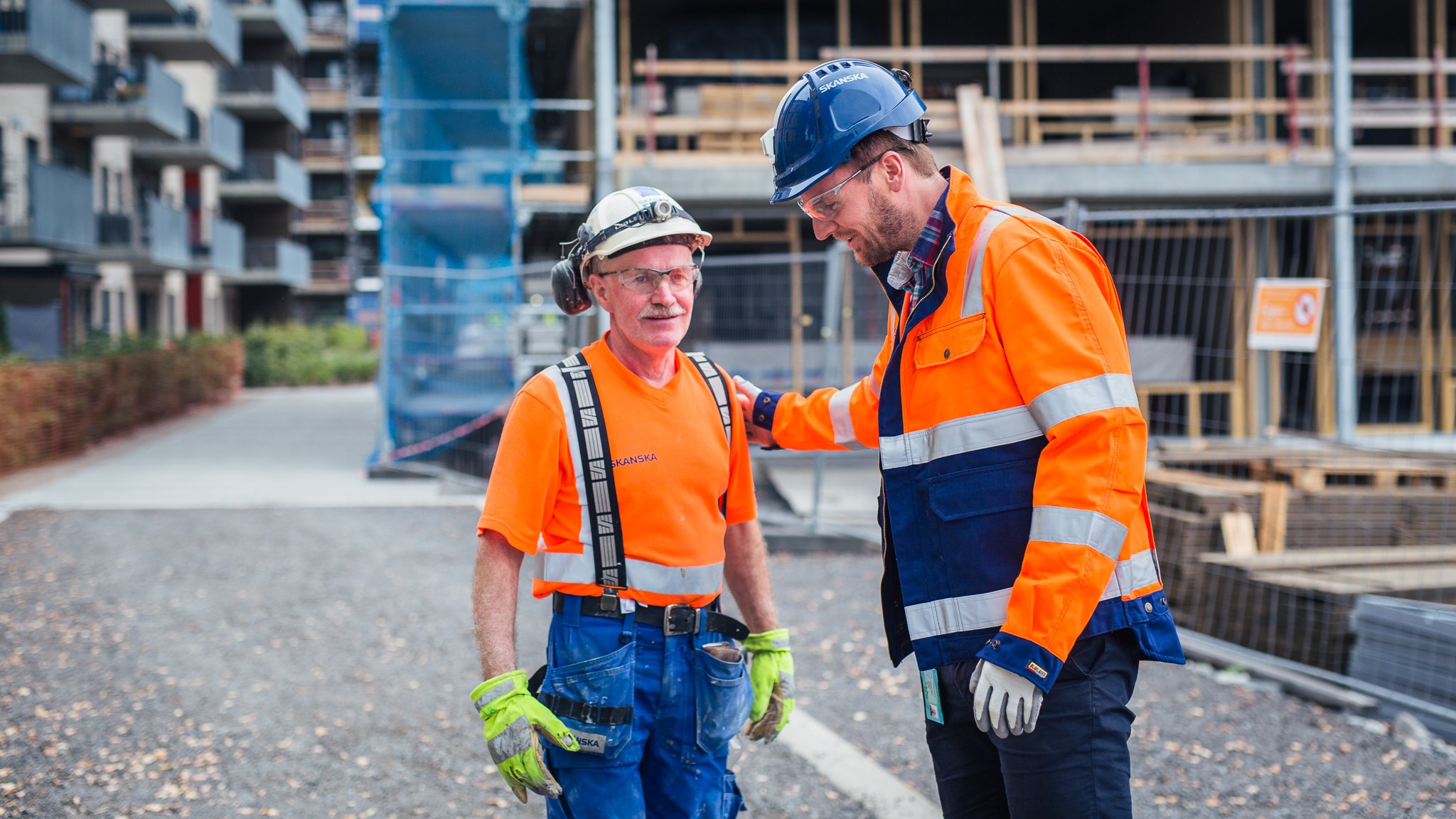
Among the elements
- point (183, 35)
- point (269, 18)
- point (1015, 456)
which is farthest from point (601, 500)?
point (269, 18)

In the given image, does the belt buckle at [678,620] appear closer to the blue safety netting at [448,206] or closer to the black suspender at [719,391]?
the black suspender at [719,391]

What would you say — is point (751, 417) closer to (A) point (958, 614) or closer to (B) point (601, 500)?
(B) point (601, 500)

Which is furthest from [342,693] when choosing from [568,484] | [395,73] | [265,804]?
[395,73]

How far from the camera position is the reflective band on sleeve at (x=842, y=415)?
2762 millimetres

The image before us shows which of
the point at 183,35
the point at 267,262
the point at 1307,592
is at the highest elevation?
the point at 183,35

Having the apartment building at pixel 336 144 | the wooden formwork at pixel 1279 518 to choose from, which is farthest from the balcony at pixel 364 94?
the wooden formwork at pixel 1279 518

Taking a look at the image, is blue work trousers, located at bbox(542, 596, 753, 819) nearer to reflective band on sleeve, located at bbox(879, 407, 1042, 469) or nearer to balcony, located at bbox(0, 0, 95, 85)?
reflective band on sleeve, located at bbox(879, 407, 1042, 469)

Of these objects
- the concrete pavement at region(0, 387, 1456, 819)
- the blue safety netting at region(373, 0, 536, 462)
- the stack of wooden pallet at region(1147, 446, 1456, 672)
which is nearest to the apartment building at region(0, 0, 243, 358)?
the blue safety netting at region(373, 0, 536, 462)

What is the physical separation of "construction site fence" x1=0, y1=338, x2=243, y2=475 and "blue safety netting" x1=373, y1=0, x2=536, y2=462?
434cm

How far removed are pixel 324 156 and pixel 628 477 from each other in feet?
200

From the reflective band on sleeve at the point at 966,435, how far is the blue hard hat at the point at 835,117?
0.54 m

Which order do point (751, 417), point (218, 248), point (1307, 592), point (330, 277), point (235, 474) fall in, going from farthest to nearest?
point (330, 277), point (218, 248), point (235, 474), point (1307, 592), point (751, 417)

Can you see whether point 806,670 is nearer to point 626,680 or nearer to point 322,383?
point 626,680

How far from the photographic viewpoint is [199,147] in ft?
108
